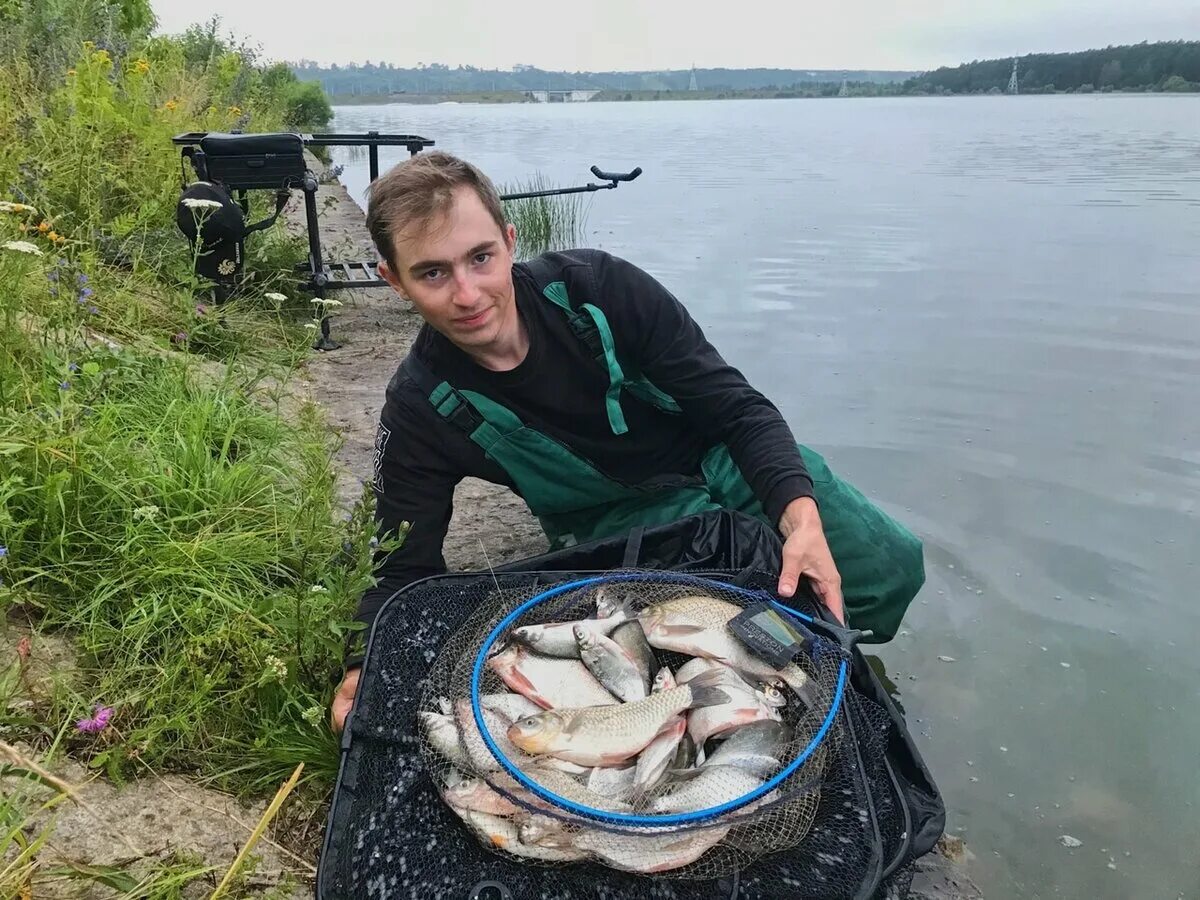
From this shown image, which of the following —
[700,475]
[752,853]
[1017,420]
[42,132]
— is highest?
[42,132]

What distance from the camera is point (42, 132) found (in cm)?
618

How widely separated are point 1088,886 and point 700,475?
184 cm

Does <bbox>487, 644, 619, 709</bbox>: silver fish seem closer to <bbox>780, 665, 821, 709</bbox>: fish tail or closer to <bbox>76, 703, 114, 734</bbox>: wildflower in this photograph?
<bbox>780, 665, 821, 709</bbox>: fish tail

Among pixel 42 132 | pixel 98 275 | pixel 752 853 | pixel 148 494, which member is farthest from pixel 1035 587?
pixel 42 132

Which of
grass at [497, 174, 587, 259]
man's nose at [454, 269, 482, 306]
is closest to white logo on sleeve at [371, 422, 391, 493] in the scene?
man's nose at [454, 269, 482, 306]

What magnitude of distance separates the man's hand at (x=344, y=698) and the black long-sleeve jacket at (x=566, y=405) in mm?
366

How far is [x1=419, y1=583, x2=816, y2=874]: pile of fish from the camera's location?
1815 mm

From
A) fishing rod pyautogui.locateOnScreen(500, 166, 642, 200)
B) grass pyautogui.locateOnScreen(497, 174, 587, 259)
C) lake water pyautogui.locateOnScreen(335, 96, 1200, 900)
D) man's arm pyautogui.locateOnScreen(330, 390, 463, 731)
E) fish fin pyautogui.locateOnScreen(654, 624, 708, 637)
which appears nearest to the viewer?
fish fin pyautogui.locateOnScreen(654, 624, 708, 637)

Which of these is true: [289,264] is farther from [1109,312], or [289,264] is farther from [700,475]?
[1109,312]

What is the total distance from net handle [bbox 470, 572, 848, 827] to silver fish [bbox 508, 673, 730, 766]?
0.29ft

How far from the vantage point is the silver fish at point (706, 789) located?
6.09ft

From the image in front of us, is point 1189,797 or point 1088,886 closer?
point 1088,886

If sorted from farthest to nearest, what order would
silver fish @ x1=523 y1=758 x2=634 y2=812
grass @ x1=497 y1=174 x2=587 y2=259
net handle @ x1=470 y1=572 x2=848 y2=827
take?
grass @ x1=497 y1=174 x2=587 y2=259
silver fish @ x1=523 y1=758 x2=634 y2=812
net handle @ x1=470 y1=572 x2=848 y2=827

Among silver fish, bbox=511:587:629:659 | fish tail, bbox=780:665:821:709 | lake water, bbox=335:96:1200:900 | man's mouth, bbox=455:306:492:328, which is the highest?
man's mouth, bbox=455:306:492:328
